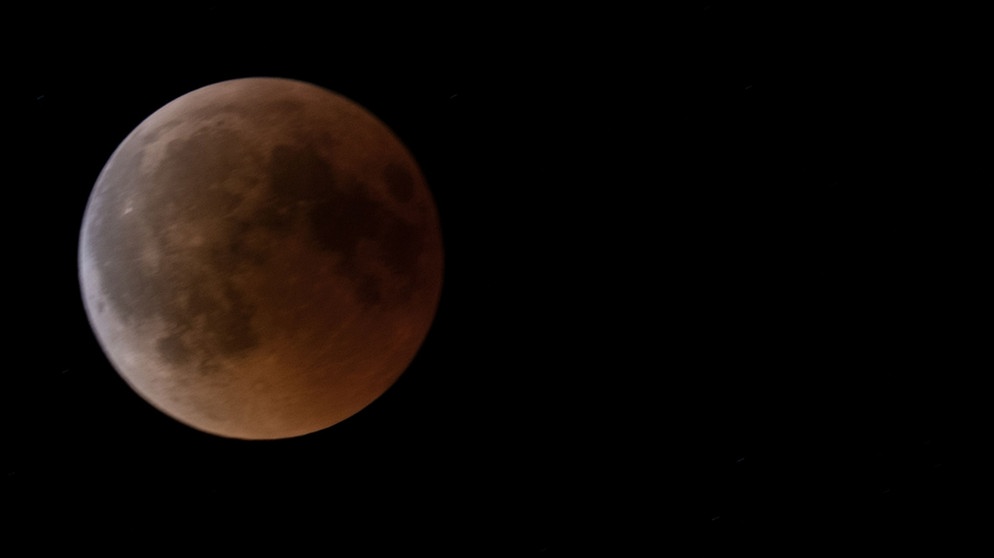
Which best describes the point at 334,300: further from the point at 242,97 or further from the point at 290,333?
the point at 242,97

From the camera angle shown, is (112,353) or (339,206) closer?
(339,206)

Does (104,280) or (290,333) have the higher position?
(104,280)

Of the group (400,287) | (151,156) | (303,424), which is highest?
(151,156)

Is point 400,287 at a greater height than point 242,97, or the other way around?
point 242,97

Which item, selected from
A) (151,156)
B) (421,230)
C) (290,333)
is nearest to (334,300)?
(290,333)

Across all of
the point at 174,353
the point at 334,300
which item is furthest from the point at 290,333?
the point at 174,353

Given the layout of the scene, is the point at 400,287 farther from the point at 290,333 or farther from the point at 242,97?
the point at 242,97
